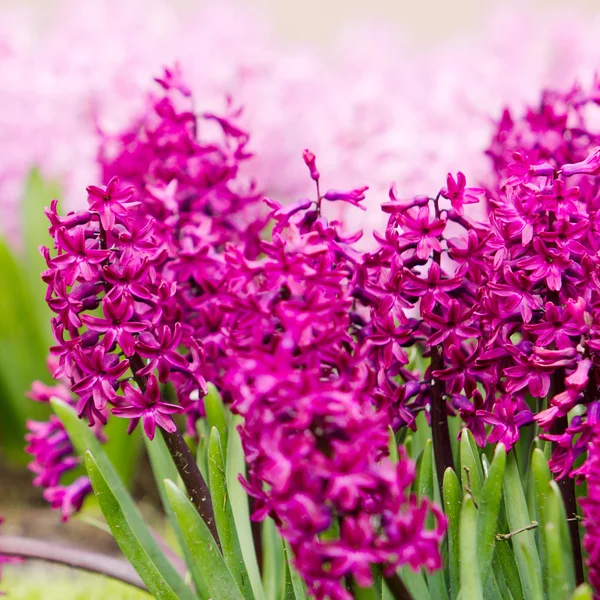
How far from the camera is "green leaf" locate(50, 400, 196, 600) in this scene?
1.13 metres

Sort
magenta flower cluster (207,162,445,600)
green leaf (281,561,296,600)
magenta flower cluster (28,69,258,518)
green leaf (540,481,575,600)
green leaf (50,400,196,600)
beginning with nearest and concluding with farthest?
1. magenta flower cluster (207,162,445,600)
2. green leaf (540,481,575,600)
3. magenta flower cluster (28,69,258,518)
4. green leaf (281,561,296,600)
5. green leaf (50,400,196,600)

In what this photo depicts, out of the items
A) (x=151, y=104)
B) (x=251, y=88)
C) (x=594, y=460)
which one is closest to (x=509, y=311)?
(x=594, y=460)

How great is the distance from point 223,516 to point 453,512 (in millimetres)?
292

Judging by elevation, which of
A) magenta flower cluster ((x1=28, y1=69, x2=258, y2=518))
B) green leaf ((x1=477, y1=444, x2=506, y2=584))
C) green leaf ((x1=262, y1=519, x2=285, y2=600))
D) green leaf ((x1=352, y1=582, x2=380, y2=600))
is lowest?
green leaf ((x1=262, y1=519, x2=285, y2=600))

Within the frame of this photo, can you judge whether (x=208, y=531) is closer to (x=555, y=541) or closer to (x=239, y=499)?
(x=239, y=499)

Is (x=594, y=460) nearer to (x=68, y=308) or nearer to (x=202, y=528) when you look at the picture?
(x=202, y=528)

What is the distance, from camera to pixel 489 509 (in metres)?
0.91

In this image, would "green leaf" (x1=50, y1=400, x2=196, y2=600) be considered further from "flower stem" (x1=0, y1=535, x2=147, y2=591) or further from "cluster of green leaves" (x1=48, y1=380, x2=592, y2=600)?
"flower stem" (x1=0, y1=535, x2=147, y2=591)

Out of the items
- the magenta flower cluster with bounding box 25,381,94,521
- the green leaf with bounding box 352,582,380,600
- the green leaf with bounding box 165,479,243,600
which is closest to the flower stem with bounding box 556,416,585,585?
the green leaf with bounding box 352,582,380,600

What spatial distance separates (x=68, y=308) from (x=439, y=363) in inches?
18.2

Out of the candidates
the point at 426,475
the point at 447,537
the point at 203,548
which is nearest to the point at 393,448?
the point at 426,475

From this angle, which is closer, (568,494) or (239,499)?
(568,494)

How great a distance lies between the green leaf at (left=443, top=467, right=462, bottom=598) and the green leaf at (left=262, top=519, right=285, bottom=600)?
1.00 ft

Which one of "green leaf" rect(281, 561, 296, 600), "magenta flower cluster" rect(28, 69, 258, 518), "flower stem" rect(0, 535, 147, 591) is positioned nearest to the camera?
"magenta flower cluster" rect(28, 69, 258, 518)
